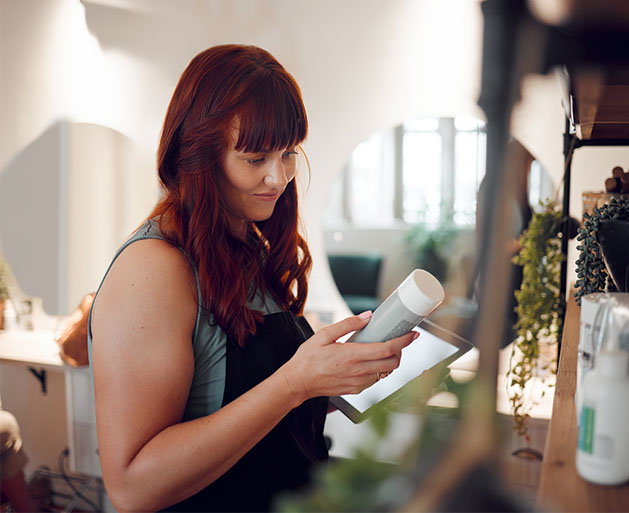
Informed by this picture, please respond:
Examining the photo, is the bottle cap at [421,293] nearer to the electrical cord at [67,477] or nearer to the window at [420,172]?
the window at [420,172]

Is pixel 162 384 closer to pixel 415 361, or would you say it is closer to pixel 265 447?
pixel 265 447

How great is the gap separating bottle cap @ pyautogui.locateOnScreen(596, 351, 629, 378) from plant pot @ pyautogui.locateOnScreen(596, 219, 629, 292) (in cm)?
24

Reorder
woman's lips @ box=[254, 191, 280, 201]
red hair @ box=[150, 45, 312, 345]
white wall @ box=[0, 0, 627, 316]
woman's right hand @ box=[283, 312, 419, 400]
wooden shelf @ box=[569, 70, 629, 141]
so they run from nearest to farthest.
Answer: wooden shelf @ box=[569, 70, 629, 141] < woman's right hand @ box=[283, 312, 419, 400] < red hair @ box=[150, 45, 312, 345] < woman's lips @ box=[254, 191, 280, 201] < white wall @ box=[0, 0, 627, 316]

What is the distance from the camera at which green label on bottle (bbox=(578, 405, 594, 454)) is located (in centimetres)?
36

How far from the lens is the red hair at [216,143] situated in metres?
0.79

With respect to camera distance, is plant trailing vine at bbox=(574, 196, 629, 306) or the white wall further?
the white wall

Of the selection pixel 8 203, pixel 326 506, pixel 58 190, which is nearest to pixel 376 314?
pixel 326 506

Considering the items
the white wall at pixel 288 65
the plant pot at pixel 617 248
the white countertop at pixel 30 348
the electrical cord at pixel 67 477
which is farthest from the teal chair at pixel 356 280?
the plant pot at pixel 617 248

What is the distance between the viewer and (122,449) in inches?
27.5

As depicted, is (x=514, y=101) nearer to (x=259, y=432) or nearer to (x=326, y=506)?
(x=326, y=506)

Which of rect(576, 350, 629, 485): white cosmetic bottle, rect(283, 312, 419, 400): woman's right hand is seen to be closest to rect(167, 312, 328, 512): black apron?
rect(283, 312, 419, 400): woman's right hand

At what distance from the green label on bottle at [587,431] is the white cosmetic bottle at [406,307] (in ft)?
0.70

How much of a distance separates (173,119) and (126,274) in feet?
0.86

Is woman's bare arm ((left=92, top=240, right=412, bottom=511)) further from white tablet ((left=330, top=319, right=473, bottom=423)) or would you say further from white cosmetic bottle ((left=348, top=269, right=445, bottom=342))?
white tablet ((left=330, top=319, right=473, bottom=423))
